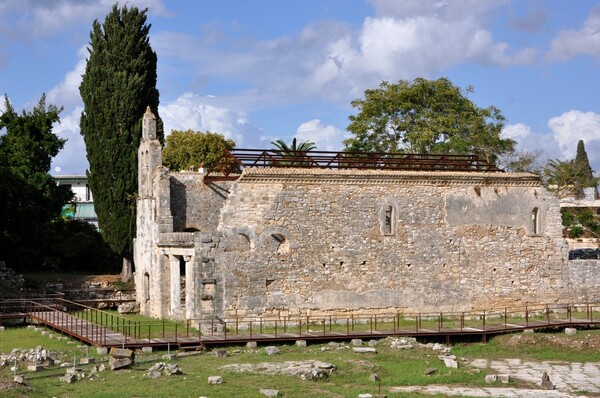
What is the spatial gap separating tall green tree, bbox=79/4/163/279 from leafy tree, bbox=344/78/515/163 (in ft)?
53.5

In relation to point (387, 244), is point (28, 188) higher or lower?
higher

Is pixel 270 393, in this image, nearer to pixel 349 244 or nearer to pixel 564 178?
pixel 349 244

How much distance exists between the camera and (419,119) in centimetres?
6288

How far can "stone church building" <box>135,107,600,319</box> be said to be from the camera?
3822cm

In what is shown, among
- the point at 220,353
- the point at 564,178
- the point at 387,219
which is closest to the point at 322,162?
the point at 387,219

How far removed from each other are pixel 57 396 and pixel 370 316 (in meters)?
16.5

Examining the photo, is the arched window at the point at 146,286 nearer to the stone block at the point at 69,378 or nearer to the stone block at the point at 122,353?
the stone block at the point at 122,353

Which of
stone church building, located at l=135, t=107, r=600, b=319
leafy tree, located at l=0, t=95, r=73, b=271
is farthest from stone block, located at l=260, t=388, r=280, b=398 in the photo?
leafy tree, located at l=0, t=95, r=73, b=271

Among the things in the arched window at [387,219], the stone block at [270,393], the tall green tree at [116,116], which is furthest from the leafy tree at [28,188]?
the stone block at [270,393]

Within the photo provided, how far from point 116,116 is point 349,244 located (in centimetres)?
1563

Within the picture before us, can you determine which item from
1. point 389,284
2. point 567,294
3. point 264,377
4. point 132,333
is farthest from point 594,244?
point 264,377

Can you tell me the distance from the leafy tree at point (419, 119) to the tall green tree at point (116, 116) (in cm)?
1631

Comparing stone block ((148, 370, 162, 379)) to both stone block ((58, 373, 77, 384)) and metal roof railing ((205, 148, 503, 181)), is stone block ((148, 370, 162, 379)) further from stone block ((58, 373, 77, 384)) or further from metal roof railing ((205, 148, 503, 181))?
metal roof railing ((205, 148, 503, 181))

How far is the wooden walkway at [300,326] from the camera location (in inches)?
1339
